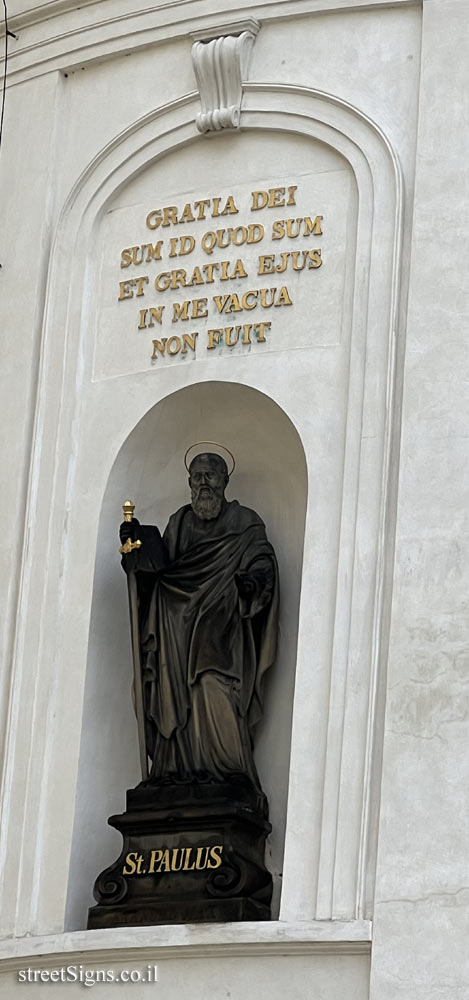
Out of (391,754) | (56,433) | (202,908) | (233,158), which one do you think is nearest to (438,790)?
(391,754)

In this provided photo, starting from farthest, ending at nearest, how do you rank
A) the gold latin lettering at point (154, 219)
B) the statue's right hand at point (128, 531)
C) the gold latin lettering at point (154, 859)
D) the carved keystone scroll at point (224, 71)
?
the gold latin lettering at point (154, 219), the carved keystone scroll at point (224, 71), the statue's right hand at point (128, 531), the gold latin lettering at point (154, 859)

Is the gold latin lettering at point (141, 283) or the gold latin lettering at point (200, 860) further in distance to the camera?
the gold latin lettering at point (141, 283)

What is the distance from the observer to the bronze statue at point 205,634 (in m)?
9.27

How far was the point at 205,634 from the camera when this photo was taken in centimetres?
936

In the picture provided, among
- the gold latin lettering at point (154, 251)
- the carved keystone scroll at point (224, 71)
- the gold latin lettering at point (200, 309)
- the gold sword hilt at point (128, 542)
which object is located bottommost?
the gold sword hilt at point (128, 542)

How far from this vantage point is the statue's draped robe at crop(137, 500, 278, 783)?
30.4 feet

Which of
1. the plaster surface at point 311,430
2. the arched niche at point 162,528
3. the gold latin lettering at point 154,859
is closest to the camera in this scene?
the plaster surface at point 311,430

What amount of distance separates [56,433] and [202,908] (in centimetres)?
238

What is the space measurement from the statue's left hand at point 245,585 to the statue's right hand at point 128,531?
51cm

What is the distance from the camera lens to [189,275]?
9914 millimetres

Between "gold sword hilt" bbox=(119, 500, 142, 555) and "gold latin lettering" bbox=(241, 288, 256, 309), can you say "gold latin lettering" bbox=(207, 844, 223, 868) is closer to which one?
"gold sword hilt" bbox=(119, 500, 142, 555)

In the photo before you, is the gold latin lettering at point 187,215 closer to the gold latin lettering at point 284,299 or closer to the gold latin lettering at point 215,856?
the gold latin lettering at point 284,299

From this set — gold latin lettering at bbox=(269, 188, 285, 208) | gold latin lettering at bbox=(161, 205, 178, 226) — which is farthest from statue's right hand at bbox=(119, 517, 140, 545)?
gold latin lettering at bbox=(269, 188, 285, 208)

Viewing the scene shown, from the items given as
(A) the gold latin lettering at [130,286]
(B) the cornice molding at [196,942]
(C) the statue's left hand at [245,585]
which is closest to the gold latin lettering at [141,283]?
(A) the gold latin lettering at [130,286]
